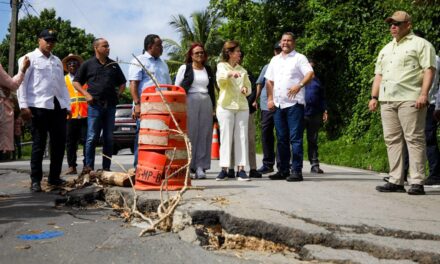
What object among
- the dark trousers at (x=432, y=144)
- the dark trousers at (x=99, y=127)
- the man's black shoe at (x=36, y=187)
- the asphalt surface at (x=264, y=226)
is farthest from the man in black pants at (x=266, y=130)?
the man's black shoe at (x=36, y=187)

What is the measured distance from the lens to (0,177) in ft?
30.2

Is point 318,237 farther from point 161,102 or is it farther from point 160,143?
point 161,102

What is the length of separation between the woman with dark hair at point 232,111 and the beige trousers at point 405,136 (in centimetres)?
197

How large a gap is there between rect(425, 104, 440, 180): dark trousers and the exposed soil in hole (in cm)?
390

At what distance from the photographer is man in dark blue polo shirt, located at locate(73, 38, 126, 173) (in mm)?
8328

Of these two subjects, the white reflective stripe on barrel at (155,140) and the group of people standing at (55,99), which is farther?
the group of people standing at (55,99)

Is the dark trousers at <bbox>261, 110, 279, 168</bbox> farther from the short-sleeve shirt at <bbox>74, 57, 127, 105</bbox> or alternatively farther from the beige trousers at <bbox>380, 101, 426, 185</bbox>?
the beige trousers at <bbox>380, 101, 426, 185</bbox>

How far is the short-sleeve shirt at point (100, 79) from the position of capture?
27.3ft

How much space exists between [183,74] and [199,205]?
125 inches

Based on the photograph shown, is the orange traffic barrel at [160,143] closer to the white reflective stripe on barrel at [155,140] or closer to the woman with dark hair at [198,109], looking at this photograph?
the white reflective stripe on barrel at [155,140]

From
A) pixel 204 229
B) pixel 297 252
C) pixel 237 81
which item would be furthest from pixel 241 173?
pixel 297 252

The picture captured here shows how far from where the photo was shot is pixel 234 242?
166 inches

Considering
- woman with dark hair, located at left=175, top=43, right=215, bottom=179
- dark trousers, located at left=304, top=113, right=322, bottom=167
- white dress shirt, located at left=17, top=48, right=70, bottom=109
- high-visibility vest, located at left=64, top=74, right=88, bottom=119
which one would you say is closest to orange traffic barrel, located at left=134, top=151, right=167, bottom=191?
woman with dark hair, located at left=175, top=43, right=215, bottom=179

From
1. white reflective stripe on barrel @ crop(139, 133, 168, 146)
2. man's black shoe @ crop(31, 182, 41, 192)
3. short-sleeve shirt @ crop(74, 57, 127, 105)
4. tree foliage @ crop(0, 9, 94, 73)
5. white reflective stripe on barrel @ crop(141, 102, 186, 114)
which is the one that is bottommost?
man's black shoe @ crop(31, 182, 41, 192)
